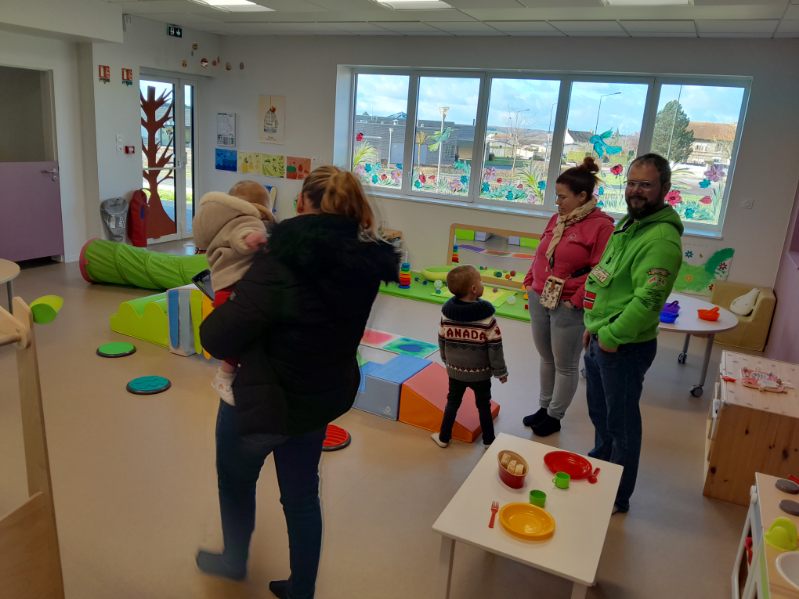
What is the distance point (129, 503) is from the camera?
A: 7.95 ft

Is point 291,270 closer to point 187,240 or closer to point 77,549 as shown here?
point 77,549

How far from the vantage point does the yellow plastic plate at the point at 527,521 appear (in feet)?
5.74

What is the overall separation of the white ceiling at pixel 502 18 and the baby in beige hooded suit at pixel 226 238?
347 centimetres

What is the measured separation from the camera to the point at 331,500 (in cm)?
253

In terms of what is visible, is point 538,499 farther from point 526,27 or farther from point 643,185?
point 526,27

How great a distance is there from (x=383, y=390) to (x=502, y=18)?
331 cm

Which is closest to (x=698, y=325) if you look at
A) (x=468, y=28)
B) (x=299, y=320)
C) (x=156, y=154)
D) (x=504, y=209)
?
(x=504, y=209)

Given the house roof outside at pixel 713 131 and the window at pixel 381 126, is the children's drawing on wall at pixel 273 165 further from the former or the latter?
the house roof outside at pixel 713 131

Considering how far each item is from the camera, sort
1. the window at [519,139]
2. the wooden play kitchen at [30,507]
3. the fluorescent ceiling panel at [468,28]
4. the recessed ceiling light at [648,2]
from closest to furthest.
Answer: the wooden play kitchen at [30,507], the recessed ceiling light at [648,2], the fluorescent ceiling panel at [468,28], the window at [519,139]

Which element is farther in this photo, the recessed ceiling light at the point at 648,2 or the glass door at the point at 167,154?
the glass door at the point at 167,154

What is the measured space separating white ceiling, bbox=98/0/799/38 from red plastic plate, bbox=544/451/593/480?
3231mm

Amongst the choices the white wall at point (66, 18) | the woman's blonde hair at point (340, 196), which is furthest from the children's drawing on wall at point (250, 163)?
the woman's blonde hair at point (340, 196)

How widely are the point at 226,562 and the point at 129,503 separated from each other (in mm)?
646

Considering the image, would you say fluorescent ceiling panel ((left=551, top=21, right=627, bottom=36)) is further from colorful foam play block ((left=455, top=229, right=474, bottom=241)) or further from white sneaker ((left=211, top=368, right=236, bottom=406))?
white sneaker ((left=211, top=368, right=236, bottom=406))
